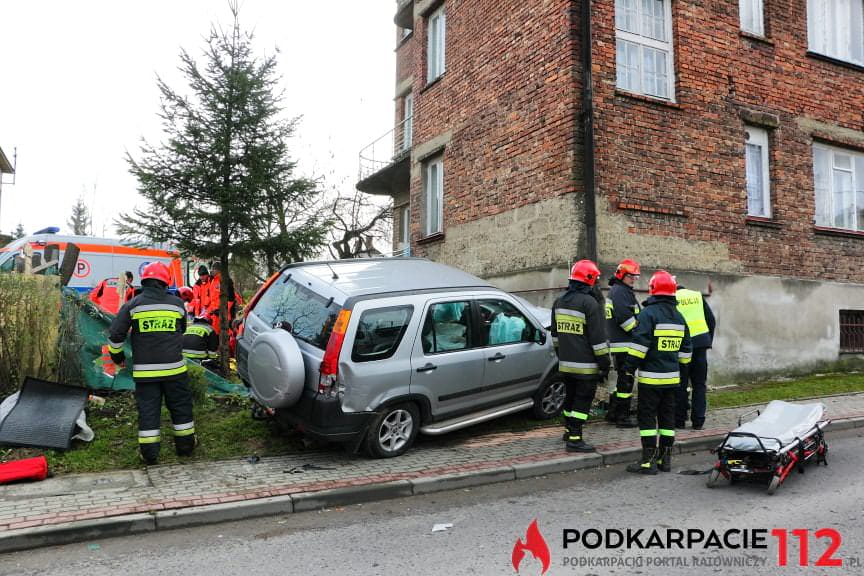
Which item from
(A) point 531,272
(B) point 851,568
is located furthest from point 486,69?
(B) point 851,568

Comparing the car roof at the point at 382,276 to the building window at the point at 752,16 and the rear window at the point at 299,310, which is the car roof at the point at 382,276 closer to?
the rear window at the point at 299,310

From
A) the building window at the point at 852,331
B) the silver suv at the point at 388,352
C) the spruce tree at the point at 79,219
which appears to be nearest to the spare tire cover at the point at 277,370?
the silver suv at the point at 388,352

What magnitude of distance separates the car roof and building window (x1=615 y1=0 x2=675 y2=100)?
15.9 ft

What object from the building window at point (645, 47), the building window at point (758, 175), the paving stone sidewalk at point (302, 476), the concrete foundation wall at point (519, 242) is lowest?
the paving stone sidewalk at point (302, 476)

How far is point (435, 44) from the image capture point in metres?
13.4

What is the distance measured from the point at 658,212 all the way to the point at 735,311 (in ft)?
7.46

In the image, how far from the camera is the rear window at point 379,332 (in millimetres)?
5789

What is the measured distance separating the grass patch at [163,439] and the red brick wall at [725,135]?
5797mm

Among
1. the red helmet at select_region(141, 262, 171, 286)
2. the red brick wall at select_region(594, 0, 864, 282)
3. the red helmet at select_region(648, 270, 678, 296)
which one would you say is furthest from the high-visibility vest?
the red helmet at select_region(141, 262, 171, 286)

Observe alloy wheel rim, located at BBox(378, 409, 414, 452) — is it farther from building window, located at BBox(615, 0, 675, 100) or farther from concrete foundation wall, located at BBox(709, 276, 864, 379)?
building window, located at BBox(615, 0, 675, 100)

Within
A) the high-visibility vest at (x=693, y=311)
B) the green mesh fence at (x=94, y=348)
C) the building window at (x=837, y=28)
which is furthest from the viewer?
the building window at (x=837, y=28)

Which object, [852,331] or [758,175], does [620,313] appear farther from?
[852,331]

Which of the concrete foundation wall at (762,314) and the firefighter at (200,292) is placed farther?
the firefighter at (200,292)

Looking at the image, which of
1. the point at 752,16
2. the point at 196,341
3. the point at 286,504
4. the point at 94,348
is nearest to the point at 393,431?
the point at 286,504
